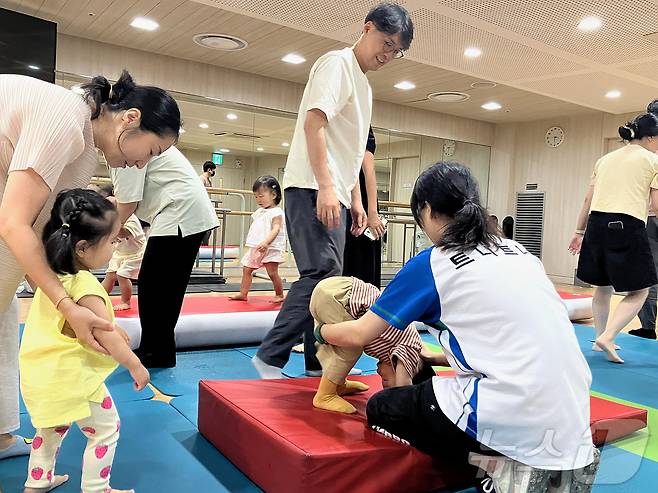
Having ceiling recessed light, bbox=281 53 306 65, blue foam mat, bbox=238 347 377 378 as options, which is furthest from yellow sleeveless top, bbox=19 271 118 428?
ceiling recessed light, bbox=281 53 306 65

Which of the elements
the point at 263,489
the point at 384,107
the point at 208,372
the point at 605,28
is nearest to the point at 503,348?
the point at 263,489

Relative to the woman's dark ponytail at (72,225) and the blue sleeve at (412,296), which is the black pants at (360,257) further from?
the woman's dark ponytail at (72,225)

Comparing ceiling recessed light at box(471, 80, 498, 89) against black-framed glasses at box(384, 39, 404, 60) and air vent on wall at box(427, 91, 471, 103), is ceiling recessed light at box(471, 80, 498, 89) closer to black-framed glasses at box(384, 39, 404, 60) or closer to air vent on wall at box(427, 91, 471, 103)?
air vent on wall at box(427, 91, 471, 103)

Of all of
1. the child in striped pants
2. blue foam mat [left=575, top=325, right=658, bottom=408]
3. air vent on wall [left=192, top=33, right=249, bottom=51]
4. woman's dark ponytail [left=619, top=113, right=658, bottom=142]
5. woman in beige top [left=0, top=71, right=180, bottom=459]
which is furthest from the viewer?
air vent on wall [left=192, top=33, right=249, bottom=51]

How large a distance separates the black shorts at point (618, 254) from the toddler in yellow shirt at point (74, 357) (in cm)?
285

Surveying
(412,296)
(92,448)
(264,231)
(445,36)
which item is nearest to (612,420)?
(412,296)

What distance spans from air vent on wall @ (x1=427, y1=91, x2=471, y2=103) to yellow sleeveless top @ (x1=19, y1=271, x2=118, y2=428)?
741 centimetres

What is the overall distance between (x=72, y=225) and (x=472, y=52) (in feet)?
16.6

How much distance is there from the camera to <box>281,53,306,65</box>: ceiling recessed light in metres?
6.56

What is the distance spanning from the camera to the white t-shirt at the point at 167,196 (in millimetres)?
2330

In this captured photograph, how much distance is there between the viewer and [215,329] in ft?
9.85

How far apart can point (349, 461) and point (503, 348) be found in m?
0.46

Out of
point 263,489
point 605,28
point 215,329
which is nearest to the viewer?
point 263,489

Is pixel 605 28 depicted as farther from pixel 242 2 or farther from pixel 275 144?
pixel 275 144
